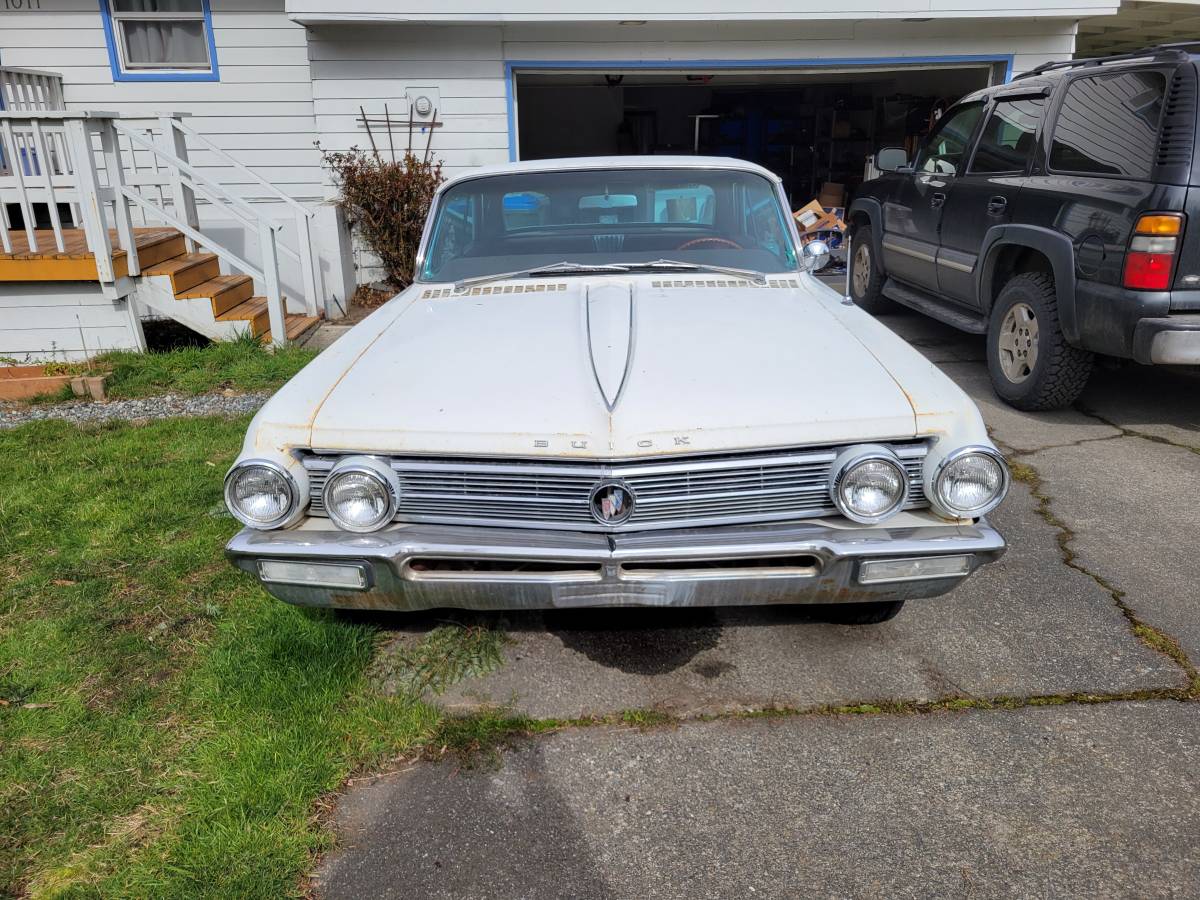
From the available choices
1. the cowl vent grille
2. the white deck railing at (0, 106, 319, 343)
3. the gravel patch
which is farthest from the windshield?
the white deck railing at (0, 106, 319, 343)

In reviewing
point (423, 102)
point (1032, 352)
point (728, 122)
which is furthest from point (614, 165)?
point (728, 122)

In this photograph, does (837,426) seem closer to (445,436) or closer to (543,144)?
(445,436)

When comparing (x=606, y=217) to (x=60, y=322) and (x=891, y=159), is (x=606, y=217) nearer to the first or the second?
(x=891, y=159)

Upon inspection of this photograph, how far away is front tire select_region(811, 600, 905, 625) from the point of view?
10.3 ft

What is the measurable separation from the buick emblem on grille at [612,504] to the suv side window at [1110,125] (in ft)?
12.4

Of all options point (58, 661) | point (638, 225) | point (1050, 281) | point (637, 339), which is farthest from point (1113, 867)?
point (1050, 281)

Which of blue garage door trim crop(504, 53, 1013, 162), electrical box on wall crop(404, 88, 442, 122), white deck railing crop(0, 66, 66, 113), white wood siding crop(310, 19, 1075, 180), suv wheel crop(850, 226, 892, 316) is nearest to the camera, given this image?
suv wheel crop(850, 226, 892, 316)

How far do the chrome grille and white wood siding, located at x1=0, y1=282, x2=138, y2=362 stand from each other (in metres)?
5.45

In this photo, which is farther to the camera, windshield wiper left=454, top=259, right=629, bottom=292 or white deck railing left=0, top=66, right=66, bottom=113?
white deck railing left=0, top=66, right=66, bottom=113

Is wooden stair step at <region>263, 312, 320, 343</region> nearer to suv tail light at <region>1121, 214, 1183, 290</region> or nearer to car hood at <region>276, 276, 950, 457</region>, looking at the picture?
car hood at <region>276, 276, 950, 457</region>

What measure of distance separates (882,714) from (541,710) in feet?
3.55

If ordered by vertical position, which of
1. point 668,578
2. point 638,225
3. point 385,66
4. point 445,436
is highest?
point 385,66

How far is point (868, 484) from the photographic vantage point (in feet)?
8.30

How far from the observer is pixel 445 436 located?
2.49 meters
